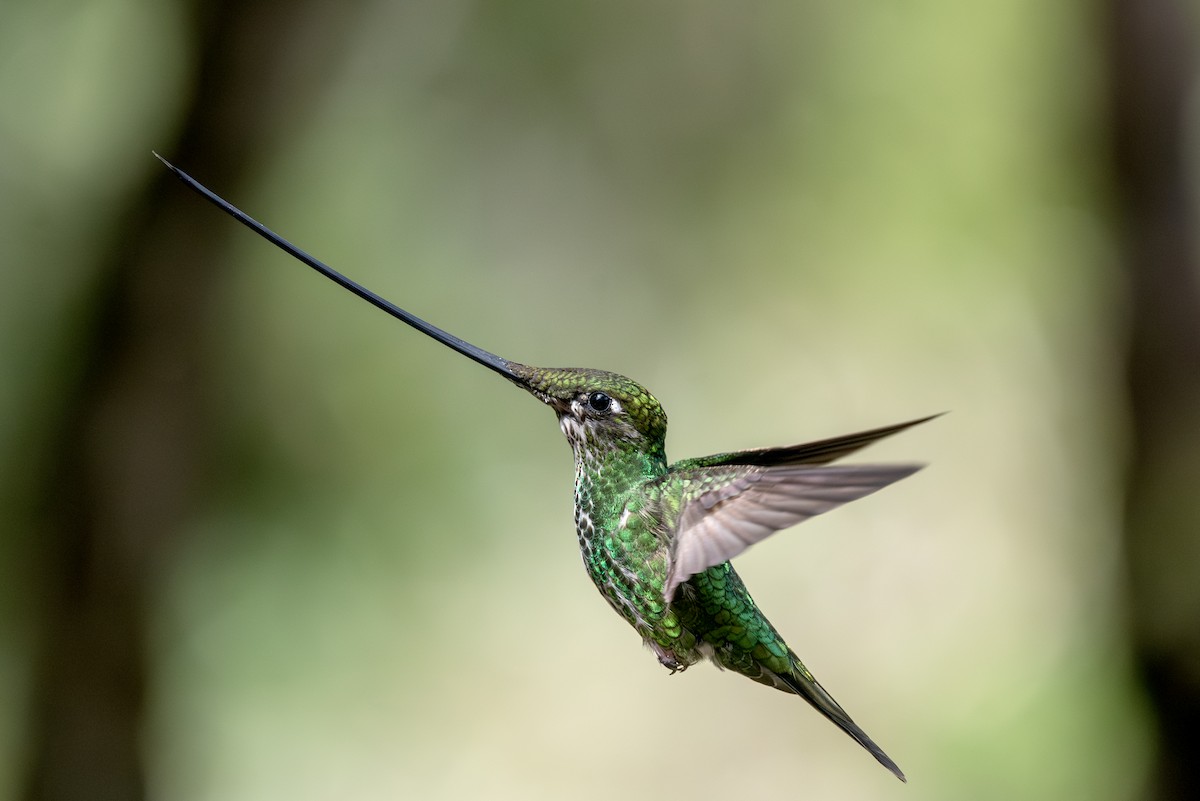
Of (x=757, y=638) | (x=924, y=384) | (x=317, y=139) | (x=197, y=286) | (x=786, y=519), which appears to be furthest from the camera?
(x=924, y=384)

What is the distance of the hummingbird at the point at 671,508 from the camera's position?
0.93m

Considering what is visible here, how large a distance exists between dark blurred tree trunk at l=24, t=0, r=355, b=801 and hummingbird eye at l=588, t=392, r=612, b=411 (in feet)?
8.10

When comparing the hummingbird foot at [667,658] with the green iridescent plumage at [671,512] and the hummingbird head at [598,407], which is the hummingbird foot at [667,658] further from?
the hummingbird head at [598,407]

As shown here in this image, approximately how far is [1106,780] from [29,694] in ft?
14.2

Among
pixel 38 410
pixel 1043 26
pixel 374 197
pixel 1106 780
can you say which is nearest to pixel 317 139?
pixel 374 197

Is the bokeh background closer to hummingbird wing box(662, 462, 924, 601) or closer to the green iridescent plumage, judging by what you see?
the green iridescent plumage

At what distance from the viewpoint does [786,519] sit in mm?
915

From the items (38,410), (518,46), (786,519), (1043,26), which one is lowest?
(38,410)

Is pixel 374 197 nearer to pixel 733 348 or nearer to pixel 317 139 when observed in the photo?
pixel 317 139

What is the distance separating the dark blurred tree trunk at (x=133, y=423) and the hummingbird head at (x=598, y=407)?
8.04 ft

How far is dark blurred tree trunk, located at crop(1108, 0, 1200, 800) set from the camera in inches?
135

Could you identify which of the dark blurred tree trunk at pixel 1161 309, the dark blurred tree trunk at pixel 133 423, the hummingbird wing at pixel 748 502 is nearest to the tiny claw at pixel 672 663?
the hummingbird wing at pixel 748 502

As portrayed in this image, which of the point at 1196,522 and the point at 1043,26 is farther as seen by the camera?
the point at 1043,26

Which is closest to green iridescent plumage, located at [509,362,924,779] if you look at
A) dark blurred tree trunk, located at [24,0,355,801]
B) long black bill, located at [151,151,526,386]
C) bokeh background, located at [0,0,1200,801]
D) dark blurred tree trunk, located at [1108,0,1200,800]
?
long black bill, located at [151,151,526,386]
